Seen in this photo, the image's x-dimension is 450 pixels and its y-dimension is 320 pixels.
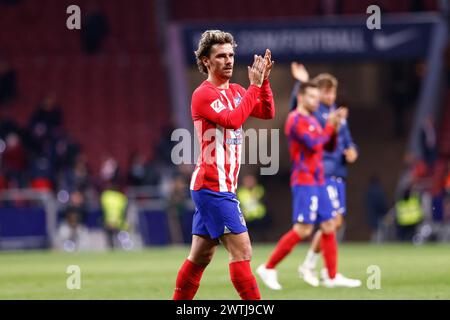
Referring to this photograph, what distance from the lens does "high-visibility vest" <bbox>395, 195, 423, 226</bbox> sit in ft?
83.5

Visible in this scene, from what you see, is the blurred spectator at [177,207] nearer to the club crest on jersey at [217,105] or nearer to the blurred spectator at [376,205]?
the blurred spectator at [376,205]

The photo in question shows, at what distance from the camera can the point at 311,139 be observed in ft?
41.1

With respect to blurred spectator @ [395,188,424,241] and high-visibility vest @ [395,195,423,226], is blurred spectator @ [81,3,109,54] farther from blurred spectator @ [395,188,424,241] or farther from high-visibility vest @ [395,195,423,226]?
high-visibility vest @ [395,195,423,226]

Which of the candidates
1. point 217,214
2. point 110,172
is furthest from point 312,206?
point 110,172

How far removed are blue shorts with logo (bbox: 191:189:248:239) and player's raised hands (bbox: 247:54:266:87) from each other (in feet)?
2.95

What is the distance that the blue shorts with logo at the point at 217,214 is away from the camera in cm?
877

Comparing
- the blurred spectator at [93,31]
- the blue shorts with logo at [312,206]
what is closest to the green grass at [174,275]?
the blue shorts with logo at [312,206]

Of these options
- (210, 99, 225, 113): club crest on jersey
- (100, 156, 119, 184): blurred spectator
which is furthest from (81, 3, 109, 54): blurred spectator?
(210, 99, 225, 113): club crest on jersey

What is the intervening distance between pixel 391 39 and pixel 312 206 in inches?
604

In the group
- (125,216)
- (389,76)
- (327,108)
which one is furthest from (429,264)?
(389,76)

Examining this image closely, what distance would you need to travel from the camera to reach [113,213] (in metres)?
25.6
